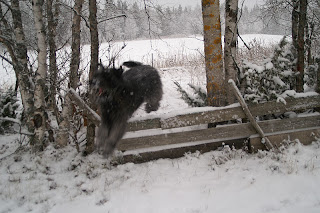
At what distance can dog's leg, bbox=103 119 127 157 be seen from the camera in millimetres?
3357

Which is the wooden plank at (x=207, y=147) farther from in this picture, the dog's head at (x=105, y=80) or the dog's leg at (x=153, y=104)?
the dog's leg at (x=153, y=104)

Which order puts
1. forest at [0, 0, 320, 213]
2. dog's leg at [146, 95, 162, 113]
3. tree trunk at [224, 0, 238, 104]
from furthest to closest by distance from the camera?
dog's leg at [146, 95, 162, 113] → tree trunk at [224, 0, 238, 104] → forest at [0, 0, 320, 213]

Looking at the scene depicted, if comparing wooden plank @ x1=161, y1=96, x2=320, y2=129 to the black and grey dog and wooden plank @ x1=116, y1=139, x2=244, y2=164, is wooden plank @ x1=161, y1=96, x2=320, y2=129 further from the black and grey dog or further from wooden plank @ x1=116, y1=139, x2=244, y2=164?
the black and grey dog

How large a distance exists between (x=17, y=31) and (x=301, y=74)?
561cm

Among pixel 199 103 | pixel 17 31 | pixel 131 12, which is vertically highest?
pixel 131 12

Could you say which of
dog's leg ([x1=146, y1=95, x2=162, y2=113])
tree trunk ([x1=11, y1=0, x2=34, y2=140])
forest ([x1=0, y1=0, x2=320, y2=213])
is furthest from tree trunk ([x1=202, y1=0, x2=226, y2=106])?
tree trunk ([x1=11, y1=0, x2=34, y2=140])

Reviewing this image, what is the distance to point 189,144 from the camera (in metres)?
3.68

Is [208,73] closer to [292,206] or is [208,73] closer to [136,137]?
[136,137]

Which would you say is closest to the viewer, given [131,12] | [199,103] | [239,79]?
[239,79]

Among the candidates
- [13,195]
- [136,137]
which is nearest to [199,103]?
[136,137]

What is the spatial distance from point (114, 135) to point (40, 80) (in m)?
1.84

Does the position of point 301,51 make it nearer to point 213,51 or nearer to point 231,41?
point 231,41

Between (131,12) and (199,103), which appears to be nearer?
(199,103)

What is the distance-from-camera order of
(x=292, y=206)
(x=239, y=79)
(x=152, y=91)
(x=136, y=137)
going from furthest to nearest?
(x=152, y=91), (x=239, y=79), (x=136, y=137), (x=292, y=206)
